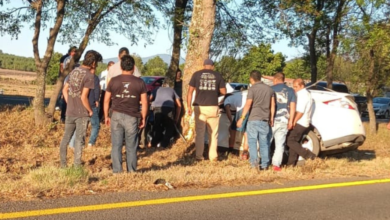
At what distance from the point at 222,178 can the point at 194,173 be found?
1.91 feet

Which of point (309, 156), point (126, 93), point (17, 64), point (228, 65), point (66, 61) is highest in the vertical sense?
point (17, 64)

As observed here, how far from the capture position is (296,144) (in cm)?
1005

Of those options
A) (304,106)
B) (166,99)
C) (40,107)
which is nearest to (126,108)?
(304,106)

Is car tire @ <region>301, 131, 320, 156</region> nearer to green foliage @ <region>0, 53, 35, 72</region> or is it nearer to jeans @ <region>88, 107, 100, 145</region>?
jeans @ <region>88, 107, 100, 145</region>

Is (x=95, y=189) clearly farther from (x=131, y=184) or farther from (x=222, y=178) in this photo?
(x=222, y=178)

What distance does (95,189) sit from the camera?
656cm

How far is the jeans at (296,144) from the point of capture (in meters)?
9.98

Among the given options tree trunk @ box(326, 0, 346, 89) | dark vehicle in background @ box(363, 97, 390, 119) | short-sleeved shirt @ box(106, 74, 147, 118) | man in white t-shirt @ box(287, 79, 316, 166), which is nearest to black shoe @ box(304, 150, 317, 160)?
man in white t-shirt @ box(287, 79, 316, 166)

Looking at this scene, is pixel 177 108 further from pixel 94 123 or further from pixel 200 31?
pixel 94 123

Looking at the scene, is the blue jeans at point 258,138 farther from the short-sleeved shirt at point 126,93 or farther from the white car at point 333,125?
the short-sleeved shirt at point 126,93

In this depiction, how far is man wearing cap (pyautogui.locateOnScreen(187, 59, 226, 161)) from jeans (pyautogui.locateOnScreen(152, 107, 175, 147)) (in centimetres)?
155

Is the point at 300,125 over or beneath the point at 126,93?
beneath

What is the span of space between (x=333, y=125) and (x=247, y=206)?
177 inches

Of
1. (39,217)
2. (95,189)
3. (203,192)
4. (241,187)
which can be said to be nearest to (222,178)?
(241,187)
